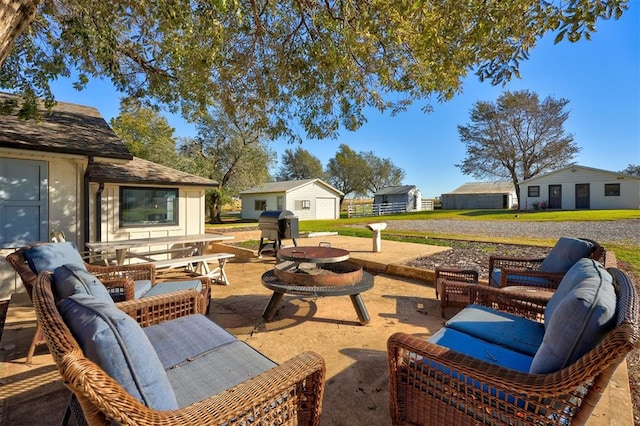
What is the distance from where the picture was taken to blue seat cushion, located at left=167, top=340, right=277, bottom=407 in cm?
157

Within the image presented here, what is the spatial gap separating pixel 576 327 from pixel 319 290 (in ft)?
7.47

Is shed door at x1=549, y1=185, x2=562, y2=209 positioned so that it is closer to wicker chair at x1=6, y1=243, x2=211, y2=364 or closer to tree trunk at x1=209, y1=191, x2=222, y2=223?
tree trunk at x1=209, y1=191, x2=222, y2=223

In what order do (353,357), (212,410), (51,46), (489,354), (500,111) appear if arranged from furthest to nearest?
(500,111), (51,46), (353,357), (489,354), (212,410)

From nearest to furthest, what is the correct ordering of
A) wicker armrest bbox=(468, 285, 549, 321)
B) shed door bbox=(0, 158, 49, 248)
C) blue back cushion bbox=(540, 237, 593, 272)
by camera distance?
wicker armrest bbox=(468, 285, 549, 321)
blue back cushion bbox=(540, 237, 593, 272)
shed door bbox=(0, 158, 49, 248)

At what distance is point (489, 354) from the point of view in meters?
1.91

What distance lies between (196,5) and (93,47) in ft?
6.43

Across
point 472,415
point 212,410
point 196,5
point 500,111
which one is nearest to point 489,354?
point 472,415

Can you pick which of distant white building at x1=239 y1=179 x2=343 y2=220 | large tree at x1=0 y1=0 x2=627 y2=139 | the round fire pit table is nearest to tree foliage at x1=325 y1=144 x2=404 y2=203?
distant white building at x1=239 y1=179 x2=343 y2=220

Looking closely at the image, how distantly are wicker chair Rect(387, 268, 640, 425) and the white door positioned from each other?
82.7 feet

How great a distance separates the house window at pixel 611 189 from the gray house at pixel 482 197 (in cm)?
1025

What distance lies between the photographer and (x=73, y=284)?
5.28ft

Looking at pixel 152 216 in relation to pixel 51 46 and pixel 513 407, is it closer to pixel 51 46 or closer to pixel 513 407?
pixel 51 46

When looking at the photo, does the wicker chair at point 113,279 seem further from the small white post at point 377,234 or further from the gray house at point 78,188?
the small white post at point 377,234

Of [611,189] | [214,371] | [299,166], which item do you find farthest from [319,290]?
[299,166]
